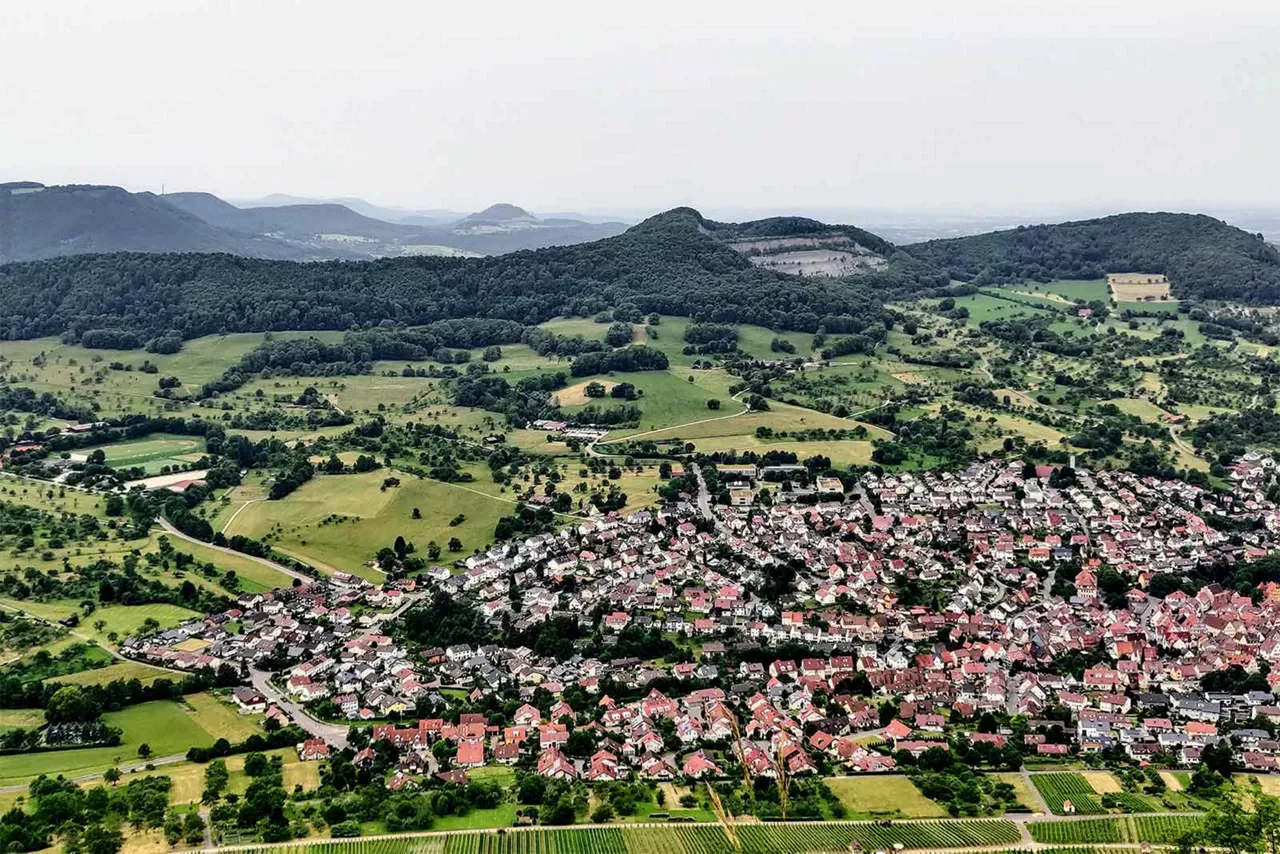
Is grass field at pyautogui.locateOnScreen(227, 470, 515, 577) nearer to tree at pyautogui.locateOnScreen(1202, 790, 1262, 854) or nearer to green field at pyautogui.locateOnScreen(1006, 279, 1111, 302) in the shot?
tree at pyautogui.locateOnScreen(1202, 790, 1262, 854)

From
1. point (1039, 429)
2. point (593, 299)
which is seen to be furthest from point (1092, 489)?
point (593, 299)

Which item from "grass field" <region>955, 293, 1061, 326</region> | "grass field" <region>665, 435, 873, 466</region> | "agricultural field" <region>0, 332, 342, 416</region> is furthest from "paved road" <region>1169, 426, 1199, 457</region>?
"agricultural field" <region>0, 332, 342, 416</region>

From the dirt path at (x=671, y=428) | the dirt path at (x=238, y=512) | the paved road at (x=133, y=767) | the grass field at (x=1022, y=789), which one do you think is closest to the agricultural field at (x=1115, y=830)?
the grass field at (x=1022, y=789)

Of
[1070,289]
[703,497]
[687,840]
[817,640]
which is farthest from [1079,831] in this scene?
[1070,289]

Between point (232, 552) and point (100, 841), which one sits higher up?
point (100, 841)

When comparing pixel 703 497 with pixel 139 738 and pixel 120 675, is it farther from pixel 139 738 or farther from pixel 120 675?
pixel 139 738

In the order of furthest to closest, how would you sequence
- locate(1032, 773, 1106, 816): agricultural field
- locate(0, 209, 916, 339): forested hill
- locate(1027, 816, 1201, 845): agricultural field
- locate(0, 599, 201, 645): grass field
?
locate(0, 209, 916, 339): forested hill, locate(0, 599, 201, 645): grass field, locate(1032, 773, 1106, 816): agricultural field, locate(1027, 816, 1201, 845): agricultural field
